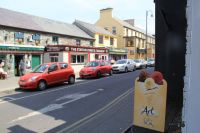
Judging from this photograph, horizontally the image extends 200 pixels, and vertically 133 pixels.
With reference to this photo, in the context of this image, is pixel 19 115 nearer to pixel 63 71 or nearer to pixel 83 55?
pixel 63 71

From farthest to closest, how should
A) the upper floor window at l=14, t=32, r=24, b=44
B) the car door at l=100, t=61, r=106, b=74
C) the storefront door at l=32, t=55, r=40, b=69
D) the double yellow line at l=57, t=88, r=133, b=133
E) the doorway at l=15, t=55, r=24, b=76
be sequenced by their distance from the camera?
the storefront door at l=32, t=55, r=40, b=69
the upper floor window at l=14, t=32, r=24, b=44
the doorway at l=15, t=55, r=24, b=76
the car door at l=100, t=61, r=106, b=74
the double yellow line at l=57, t=88, r=133, b=133

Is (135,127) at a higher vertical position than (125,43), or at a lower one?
lower

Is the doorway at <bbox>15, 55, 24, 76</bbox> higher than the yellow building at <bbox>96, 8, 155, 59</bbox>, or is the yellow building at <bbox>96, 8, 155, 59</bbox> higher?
the yellow building at <bbox>96, 8, 155, 59</bbox>

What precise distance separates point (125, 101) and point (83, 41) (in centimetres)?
2837

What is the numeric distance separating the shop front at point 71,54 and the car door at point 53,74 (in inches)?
485

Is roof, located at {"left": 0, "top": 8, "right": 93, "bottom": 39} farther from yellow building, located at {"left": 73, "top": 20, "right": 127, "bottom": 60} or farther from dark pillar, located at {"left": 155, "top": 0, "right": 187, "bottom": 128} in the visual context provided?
dark pillar, located at {"left": 155, "top": 0, "right": 187, "bottom": 128}

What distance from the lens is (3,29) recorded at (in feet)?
81.0

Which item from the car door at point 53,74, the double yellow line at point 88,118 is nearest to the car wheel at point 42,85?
the car door at point 53,74

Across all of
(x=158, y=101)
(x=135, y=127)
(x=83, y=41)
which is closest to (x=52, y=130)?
(x=135, y=127)

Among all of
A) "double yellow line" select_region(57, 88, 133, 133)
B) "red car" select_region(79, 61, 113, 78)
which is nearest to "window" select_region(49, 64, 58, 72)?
"red car" select_region(79, 61, 113, 78)

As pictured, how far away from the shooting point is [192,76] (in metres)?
2.56

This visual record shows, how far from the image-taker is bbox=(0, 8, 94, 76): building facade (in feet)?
81.1

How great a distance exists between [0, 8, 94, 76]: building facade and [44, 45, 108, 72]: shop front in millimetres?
168

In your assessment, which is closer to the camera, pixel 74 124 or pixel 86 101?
pixel 74 124
